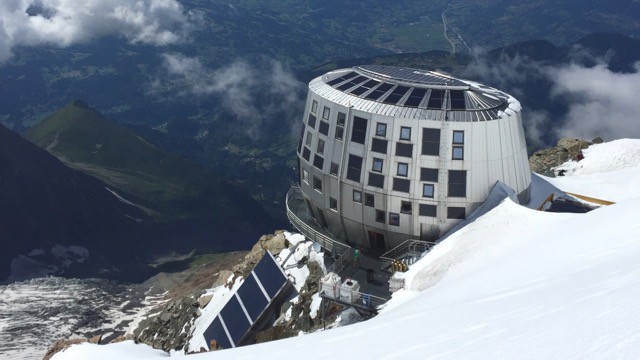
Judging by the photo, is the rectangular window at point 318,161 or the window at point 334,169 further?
the rectangular window at point 318,161

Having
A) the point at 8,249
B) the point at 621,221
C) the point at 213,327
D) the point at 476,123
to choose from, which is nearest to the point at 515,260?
the point at 621,221

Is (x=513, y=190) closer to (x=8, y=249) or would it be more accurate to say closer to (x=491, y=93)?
(x=491, y=93)

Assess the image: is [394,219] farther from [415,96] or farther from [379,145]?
[415,96]

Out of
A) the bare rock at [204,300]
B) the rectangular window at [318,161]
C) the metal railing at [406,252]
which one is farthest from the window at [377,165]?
the bare rock at [204,300]

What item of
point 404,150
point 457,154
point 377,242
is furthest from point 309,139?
point 457,154

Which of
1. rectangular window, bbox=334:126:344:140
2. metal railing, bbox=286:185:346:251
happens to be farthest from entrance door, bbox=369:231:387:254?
rectangular window, bbox=334:126:344:140

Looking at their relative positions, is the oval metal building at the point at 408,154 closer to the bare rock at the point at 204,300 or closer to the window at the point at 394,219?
the window at the point at 394,219
